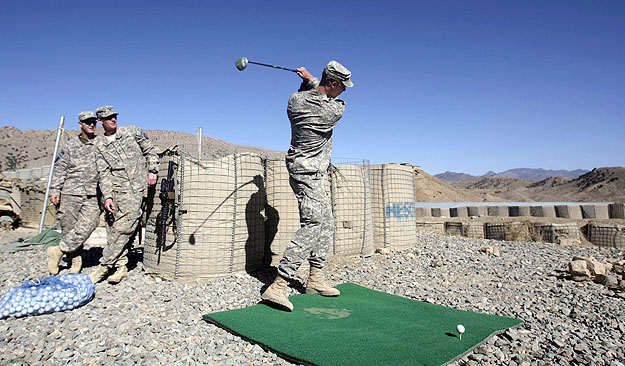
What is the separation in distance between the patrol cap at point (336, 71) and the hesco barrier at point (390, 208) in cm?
286

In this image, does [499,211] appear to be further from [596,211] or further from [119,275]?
[119,275]

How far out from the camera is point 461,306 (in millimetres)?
3611

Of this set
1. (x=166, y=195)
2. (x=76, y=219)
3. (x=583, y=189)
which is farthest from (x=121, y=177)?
(x=583, y=189)

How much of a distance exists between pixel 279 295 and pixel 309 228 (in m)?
0.66

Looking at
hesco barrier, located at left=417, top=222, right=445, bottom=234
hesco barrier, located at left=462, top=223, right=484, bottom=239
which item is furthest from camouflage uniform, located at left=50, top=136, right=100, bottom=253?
hesco barrier, located at left=462, top=223, right=484, bottom=239

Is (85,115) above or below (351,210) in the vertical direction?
above

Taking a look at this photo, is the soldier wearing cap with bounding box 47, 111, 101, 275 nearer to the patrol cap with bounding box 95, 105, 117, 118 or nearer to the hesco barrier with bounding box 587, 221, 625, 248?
the patrol cap with bounding box 95, 105, 117, 118

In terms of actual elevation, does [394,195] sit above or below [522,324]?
above

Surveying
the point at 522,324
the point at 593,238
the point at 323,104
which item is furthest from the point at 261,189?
the point at 593,238

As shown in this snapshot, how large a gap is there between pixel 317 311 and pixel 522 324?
167 centimetres

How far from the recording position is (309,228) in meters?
3.54

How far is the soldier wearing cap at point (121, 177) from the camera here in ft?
14.0

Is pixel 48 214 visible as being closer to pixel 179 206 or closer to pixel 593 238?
pixel 179 206

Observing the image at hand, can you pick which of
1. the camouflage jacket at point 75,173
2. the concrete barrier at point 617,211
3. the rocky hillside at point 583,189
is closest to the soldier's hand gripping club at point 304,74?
the camouflage jacket at point 75,173
